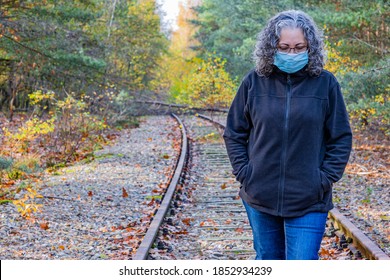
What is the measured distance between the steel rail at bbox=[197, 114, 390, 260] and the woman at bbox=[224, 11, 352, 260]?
2443 millimetres

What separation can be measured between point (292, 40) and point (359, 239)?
362 cm

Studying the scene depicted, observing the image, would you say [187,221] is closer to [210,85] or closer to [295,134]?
[295,134]

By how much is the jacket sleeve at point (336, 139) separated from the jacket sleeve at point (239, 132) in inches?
18.1

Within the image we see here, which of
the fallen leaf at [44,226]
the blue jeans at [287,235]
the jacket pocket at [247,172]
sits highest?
the jacket pocket at [247,172]

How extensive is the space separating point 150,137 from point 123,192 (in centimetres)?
1231

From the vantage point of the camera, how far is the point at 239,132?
3.72 m

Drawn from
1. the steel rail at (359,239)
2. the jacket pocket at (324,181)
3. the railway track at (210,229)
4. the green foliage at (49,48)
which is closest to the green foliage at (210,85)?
the green foliage at (49,48)

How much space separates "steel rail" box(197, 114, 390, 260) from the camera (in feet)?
19.3

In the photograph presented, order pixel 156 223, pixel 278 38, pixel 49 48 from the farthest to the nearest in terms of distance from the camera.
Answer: pixel 49 48
pixel 156 223
pixel 278 38

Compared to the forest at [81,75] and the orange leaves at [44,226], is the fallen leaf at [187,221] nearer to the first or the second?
the orange leaves at [44,226]

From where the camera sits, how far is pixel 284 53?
3.48 m

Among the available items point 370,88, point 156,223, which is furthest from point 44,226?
point 370,88

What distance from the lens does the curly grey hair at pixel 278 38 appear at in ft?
11.5
